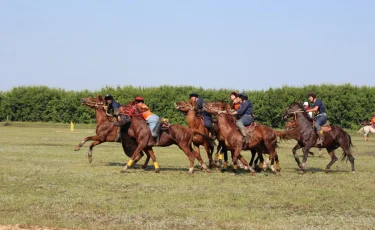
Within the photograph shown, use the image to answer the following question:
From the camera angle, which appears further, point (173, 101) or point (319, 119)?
point (173, 101)

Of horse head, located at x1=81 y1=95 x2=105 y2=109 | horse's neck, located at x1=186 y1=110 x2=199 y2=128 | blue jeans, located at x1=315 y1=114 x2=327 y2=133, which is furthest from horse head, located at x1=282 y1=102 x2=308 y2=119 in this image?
horse head, located at x1=81 y1=95 x2=105 y2=109

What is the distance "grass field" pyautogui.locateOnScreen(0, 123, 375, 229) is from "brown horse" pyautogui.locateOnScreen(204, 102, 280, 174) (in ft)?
2.69

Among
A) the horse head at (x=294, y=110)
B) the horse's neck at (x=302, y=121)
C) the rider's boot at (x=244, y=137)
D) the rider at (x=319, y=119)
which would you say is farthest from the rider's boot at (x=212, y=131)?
the rider at (x=319, y=119)

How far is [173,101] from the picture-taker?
207 ft

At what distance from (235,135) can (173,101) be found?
43.5m

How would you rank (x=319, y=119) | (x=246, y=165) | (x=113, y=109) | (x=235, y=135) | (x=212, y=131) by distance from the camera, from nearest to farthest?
(x=235, y=135) < (x=246, y=165) < (x=319, y=119) < (x=212, y=131) < (x=113, y=109)

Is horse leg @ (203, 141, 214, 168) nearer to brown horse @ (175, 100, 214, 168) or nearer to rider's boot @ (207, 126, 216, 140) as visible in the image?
brown horse @ (175, 100, 214, 168)

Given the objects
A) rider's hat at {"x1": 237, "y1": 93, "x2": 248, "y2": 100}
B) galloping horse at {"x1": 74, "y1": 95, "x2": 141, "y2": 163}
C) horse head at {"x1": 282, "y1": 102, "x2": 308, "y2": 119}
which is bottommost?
galloping horse at {"x1": 74, "y1": 95, "x2": 141, "y2": 163}

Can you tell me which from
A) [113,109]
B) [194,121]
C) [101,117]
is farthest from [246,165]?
[101,117]

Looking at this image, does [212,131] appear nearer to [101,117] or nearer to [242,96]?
[242,96]

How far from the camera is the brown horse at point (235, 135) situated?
1977 centimetres

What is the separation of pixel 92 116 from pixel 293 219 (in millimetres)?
53245

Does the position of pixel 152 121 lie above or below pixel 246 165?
above

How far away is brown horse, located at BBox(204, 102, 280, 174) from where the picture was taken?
64.8 ft
